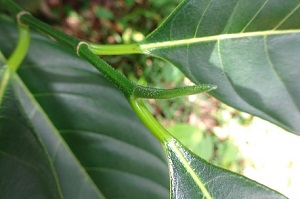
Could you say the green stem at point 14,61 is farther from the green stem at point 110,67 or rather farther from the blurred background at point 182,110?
the blurred background at point 182,110

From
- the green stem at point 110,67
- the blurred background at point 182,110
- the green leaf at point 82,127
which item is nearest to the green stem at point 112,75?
the green stem at point 110,67

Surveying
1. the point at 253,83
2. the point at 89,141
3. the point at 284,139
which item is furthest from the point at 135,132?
the point at 284,139

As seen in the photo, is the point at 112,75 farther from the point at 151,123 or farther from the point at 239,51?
the point at 239,51

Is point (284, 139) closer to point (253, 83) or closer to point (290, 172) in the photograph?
point (290, 172)

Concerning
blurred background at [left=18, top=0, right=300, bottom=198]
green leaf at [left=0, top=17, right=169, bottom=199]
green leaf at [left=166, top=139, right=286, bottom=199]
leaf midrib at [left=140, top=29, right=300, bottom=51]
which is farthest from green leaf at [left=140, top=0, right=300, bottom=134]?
blurred background at [left=18, top=0, right=300, bottom=198]

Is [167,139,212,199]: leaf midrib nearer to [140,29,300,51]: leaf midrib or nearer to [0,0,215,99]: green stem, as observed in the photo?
[0,0,215,99]: green stem
